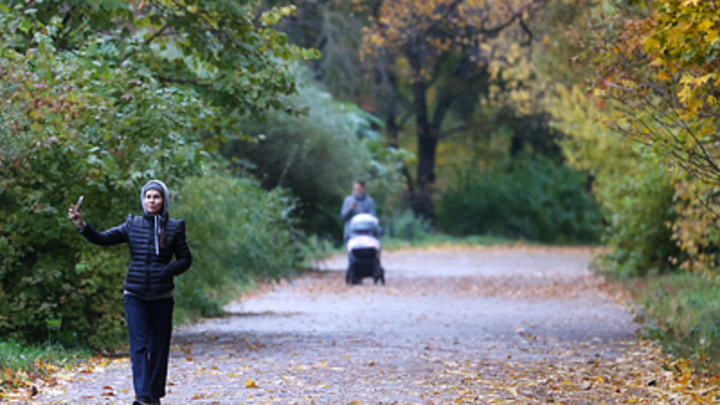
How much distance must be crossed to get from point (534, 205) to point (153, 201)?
135 ft

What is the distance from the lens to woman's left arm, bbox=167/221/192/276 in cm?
750

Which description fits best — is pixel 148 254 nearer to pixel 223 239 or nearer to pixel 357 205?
pixel 223 239

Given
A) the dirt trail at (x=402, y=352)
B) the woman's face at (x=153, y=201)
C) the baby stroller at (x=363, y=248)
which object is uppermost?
the woman's face at (x=153, y=201)

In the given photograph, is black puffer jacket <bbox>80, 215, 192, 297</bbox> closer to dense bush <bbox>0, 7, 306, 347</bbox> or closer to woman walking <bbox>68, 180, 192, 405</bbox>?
woman walking <bbox>68, 180, 192, 405</bbox>

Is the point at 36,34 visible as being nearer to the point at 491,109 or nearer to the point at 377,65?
the point at 377,65

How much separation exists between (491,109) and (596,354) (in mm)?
41768

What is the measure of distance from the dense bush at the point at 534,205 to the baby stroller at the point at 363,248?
88.3ft

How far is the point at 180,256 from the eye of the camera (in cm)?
758

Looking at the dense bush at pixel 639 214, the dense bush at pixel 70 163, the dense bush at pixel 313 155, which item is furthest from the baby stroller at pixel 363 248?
Result: the dense bush at pixel 70 163

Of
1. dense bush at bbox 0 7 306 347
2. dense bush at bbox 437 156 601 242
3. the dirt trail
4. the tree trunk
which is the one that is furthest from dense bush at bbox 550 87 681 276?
the tree trunk

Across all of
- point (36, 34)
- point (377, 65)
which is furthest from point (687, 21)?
point (377, 65)

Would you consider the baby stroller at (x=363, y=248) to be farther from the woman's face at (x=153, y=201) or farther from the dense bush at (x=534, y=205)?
the dense bush at (x=534, y=205)

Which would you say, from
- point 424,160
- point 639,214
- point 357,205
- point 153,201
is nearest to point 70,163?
point 153,201

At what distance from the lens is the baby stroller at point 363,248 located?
69.6 feet
